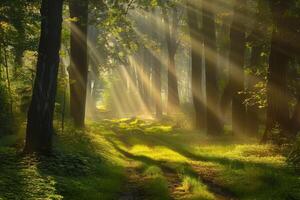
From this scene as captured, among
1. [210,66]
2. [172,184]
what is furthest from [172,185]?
[210,66]

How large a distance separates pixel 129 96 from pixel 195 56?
53.8 meters

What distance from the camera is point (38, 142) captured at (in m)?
15.9

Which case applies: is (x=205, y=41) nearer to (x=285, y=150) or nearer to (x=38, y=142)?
(x=285, y=150)

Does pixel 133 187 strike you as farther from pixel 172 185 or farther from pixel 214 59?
pixel 214 59

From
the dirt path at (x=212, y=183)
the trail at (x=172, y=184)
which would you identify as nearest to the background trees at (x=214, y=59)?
the dirt path at (x=212, y=183)

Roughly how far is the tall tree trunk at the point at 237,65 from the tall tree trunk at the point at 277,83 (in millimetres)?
5795

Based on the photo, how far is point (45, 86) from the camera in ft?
52.7

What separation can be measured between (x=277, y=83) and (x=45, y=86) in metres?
9.78

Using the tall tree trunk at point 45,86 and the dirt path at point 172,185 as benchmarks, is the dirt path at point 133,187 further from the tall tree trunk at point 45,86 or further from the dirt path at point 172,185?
the tall tree trunk at point 45,86

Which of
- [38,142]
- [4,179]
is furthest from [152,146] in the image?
[4,179]

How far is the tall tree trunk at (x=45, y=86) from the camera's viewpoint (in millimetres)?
15938

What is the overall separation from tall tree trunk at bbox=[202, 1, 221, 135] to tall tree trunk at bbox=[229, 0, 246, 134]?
101 inches

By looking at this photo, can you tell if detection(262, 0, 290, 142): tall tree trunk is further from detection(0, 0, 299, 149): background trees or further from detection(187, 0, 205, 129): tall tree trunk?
detection(187, 0, 205, 129): tall tree trunk

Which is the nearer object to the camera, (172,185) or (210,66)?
(172,185)
